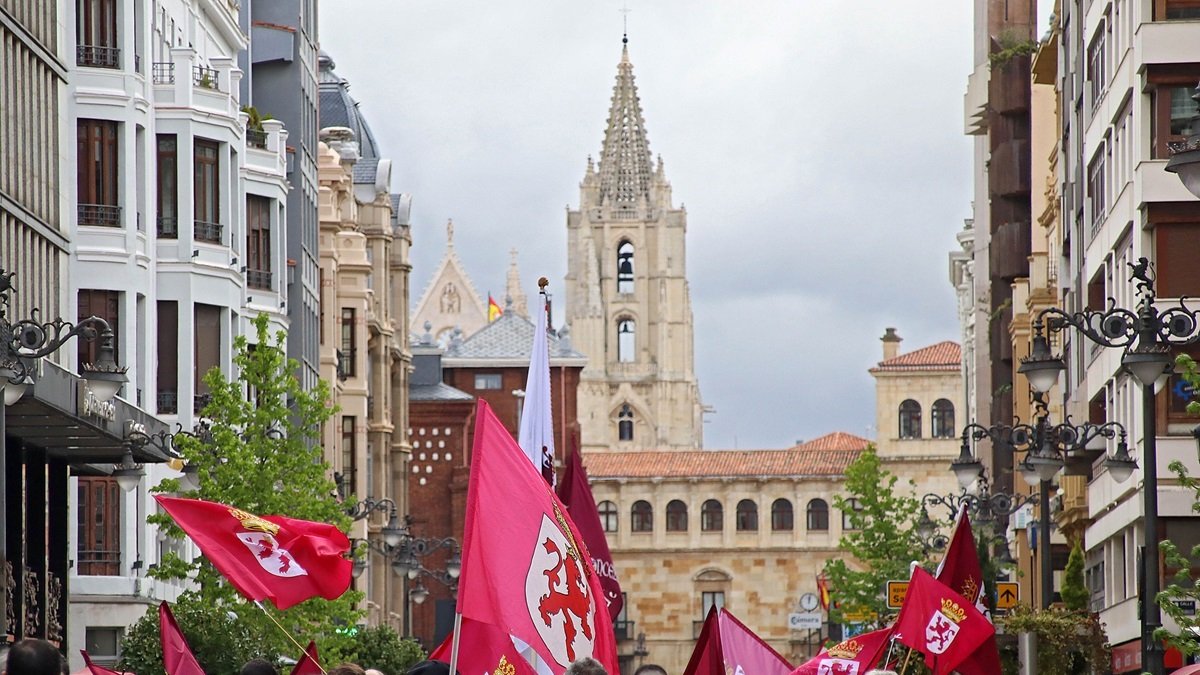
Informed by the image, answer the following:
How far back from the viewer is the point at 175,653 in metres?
18.0

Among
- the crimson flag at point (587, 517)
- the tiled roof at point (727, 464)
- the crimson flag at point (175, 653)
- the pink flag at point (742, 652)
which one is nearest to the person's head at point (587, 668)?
the pink flag at point (742, 652)

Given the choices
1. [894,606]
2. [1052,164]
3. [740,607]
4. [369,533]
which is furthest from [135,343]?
[740,607]

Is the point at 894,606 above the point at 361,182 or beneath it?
beneath

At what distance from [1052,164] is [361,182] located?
28354 mm

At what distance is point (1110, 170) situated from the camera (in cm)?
4131

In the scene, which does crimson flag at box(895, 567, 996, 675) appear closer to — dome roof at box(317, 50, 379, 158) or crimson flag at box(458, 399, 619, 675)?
crimson flag at box(458, 399, 619, 675)

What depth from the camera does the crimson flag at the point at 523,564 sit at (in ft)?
49.4

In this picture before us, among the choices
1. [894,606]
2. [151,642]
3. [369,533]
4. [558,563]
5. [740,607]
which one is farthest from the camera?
[740,607]

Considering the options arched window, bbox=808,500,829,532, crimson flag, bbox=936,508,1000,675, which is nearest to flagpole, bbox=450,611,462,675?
crimson flag, bbox=936,508,1000,675

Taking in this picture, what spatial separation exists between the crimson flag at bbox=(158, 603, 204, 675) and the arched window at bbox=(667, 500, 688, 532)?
126 meters

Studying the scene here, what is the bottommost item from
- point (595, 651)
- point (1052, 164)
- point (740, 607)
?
point (740, 607)

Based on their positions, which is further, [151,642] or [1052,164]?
[1052,164]

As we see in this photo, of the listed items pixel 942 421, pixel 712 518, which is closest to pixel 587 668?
pixel 942 421

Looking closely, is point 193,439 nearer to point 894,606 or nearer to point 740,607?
point 894,606
